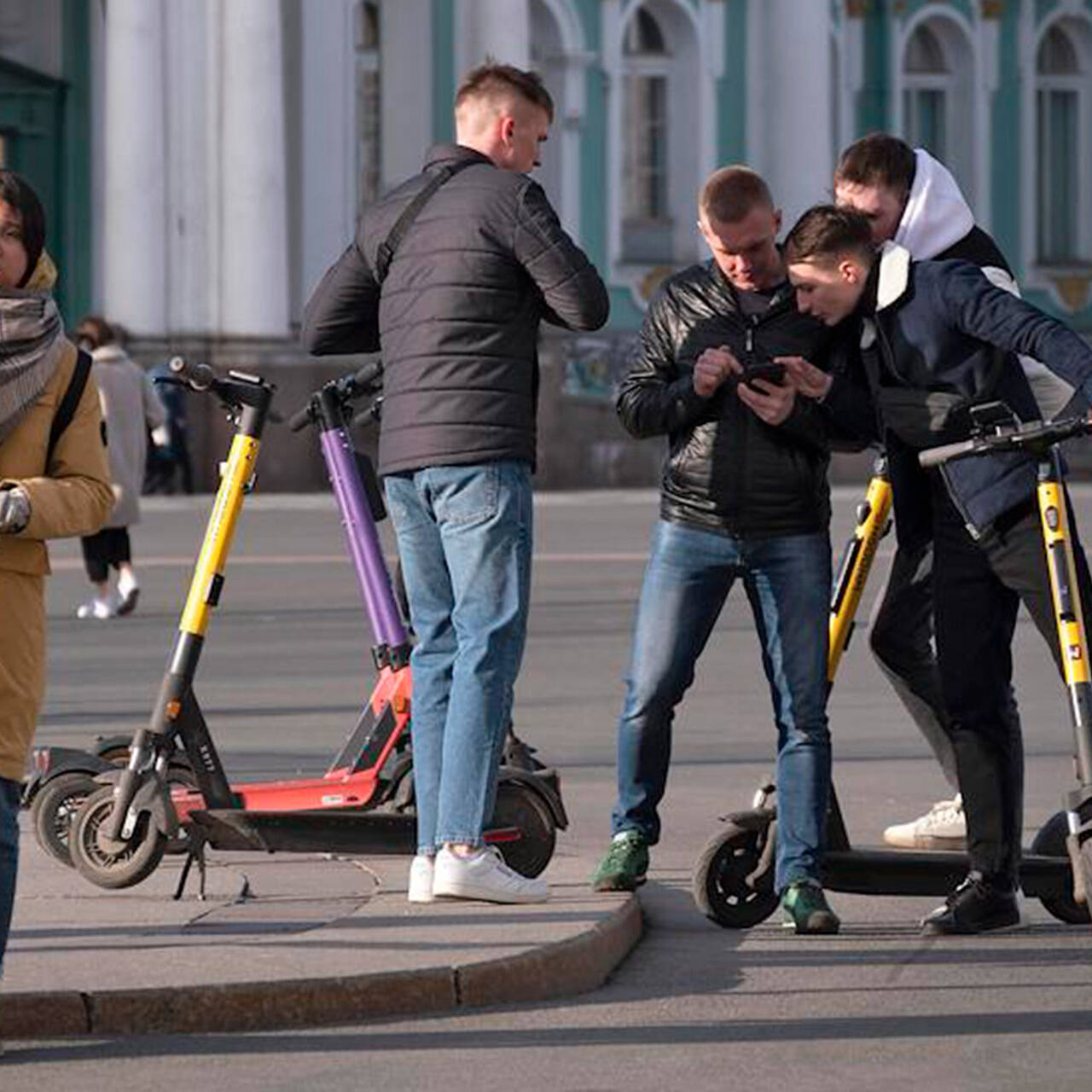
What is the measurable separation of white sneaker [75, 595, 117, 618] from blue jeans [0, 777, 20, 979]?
13712mm

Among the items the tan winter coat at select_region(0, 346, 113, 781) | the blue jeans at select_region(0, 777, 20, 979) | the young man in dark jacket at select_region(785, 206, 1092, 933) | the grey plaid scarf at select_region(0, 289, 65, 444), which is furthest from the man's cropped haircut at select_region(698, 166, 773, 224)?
the blue jeans at select_region(0, 777, 20, 979)

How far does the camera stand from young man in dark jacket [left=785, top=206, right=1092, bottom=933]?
9.12 metres

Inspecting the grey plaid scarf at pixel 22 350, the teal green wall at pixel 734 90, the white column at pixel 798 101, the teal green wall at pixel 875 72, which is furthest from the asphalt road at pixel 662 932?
the teal green wall at pixel 875 72

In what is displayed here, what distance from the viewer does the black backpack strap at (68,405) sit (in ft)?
25.7

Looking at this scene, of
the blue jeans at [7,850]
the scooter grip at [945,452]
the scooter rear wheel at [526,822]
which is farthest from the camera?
the scooter rear wheel at [526,822]

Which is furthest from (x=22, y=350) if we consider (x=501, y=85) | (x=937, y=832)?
(x=937, y=832)

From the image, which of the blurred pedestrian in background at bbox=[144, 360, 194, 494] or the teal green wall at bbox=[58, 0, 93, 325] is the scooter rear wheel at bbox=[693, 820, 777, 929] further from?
the teal green wall at bbox=[58, 0, 93, 325]

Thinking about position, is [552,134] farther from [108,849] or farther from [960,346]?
[960,346]

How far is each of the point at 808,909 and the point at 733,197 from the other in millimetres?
1664

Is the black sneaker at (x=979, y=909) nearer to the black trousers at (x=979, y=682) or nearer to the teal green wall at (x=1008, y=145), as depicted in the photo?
the black trousers at (x=979, y=682)

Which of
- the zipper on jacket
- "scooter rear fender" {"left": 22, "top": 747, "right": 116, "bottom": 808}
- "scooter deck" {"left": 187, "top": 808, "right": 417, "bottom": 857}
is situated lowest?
Result: "scooter deck" {"left": 187, "top": 808, "right": 417, "bottom": 857}

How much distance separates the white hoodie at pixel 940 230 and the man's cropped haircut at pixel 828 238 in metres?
0.21

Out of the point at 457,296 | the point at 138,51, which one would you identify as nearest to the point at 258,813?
the point at 457,296

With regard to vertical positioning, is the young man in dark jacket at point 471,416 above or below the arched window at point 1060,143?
below
